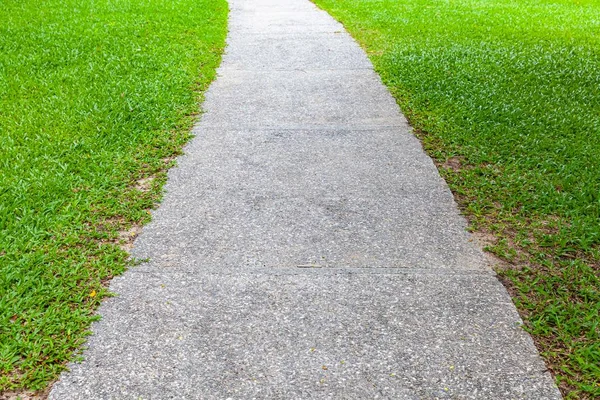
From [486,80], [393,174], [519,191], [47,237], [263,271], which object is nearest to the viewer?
Result: [263,271]

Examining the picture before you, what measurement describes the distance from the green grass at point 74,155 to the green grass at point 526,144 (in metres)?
2.31

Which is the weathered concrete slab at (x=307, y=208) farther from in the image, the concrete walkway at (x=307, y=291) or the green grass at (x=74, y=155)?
the green grass at (x=74, y=155)

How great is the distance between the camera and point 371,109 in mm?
6137

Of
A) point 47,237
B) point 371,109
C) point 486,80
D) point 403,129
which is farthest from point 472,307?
point 486,80

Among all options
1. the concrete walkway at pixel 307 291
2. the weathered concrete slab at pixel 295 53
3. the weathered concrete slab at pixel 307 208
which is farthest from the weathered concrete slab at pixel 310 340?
the weathered concrete slab at pixel 295 53

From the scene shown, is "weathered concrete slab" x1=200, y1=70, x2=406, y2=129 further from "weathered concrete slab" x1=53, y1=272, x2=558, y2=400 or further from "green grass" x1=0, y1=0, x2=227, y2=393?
"weathered concrete slab" x1=53, y1=272, x2=558, y2=400

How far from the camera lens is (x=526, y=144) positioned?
5.00m

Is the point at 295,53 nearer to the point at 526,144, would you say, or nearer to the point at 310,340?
the point at 526,144

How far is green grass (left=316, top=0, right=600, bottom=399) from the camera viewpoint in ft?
9.53

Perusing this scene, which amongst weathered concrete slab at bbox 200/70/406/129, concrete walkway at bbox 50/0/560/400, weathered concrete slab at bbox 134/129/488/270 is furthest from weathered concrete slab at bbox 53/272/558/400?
weathered concrete slab at bbox 200/70/406/129

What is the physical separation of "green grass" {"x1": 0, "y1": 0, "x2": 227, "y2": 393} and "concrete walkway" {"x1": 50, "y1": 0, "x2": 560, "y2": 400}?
0.19 m

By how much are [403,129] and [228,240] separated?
2.69 meters

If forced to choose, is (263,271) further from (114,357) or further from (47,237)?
(47,237)

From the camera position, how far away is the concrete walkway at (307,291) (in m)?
2.41
